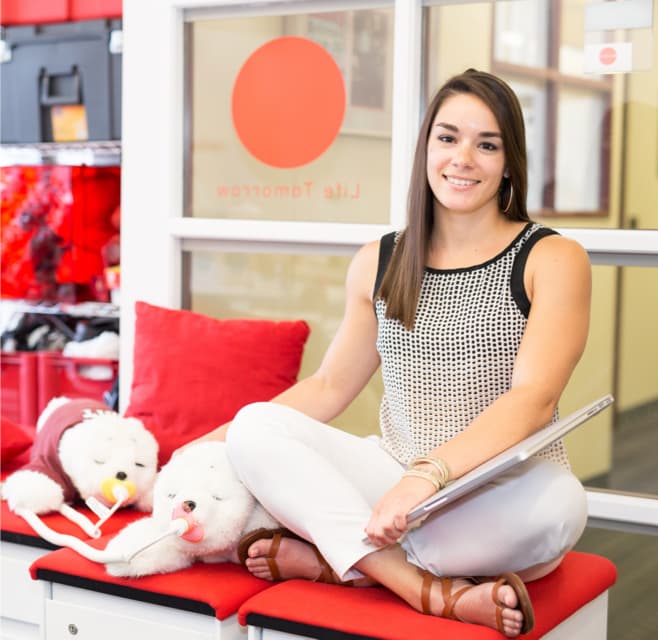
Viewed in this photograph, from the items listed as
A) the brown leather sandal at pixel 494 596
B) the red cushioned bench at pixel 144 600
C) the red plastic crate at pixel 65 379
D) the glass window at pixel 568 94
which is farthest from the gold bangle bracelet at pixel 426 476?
the red plastic crate at pixel 65 379

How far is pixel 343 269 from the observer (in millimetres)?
2777

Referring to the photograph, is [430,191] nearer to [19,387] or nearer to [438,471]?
[438,471]

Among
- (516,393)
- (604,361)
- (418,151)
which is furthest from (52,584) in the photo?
(604,361)

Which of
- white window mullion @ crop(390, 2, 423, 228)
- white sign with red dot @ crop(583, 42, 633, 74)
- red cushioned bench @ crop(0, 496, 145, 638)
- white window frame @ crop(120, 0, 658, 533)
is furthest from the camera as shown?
white window frame @ crop(120, 0, 658, 533)

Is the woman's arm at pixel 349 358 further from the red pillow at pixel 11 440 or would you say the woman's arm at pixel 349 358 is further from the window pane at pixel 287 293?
the red pillow at pixel 11 440

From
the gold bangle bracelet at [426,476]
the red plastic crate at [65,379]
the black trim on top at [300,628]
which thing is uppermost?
the gold bangle bracelet at [426,476]

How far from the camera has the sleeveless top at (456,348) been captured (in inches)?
73.4

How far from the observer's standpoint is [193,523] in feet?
6.09

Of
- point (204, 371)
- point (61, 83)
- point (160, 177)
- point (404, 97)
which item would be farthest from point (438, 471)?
point (61, 83)

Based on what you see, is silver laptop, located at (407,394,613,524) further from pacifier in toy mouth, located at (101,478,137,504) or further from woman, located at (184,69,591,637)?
pacifier in toy mouth, located at (101,478,137,504)

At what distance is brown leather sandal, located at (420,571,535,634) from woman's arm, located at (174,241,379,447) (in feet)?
1.54

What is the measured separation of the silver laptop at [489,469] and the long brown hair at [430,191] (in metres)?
0.38

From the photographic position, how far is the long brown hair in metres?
1.91

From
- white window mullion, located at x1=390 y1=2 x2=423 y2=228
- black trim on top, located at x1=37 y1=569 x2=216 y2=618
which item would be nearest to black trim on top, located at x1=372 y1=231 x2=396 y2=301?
white window mullion, located at x1=390 y1=2 x2=423 y2=228
